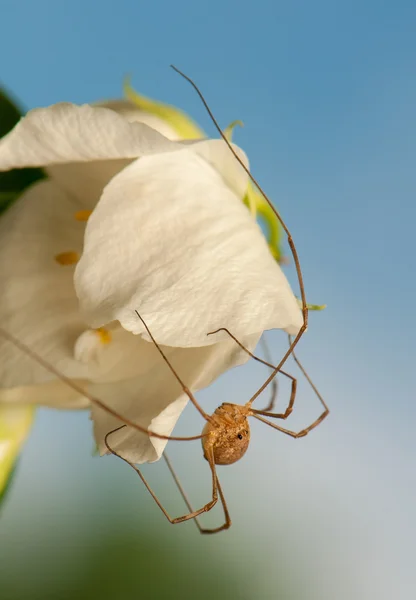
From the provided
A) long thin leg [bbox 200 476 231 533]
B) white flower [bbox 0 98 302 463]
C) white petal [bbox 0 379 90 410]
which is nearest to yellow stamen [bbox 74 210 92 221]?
white flower [bbox 0 98 302 463]

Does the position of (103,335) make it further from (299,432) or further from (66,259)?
(299,432)

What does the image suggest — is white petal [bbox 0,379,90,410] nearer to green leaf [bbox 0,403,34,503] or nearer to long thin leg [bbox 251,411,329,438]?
green leaf [bbox 0,403,34,503]

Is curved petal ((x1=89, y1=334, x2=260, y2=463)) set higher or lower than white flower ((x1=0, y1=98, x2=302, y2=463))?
lower

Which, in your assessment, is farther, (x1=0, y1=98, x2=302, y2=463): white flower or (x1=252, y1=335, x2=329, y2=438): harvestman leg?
(x1=252, y1=335, x2=329, y2=438): harvestman leg

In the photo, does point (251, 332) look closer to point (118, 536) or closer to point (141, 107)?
point (141, 107)

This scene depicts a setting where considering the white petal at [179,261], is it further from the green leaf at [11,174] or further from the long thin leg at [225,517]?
the long thin leg at [225,517]

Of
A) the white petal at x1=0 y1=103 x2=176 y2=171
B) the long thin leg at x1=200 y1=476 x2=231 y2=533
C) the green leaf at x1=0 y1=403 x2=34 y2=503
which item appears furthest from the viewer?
the long thin leg at x1=200 y1=476 x2=231 y2=533

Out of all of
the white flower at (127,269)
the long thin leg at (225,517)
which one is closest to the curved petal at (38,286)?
the white flower at (127,269)
